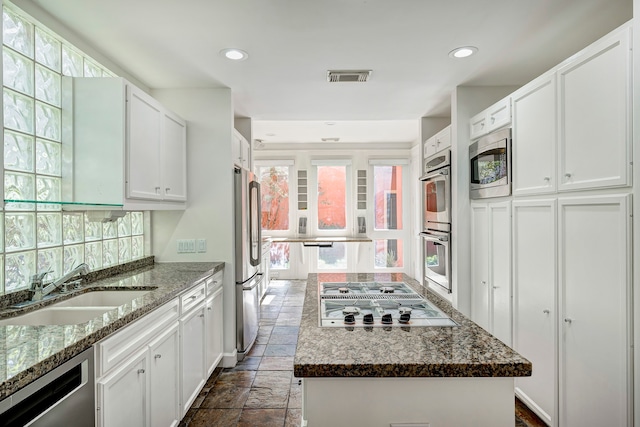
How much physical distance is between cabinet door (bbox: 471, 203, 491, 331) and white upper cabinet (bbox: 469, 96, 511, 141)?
24.5 inches

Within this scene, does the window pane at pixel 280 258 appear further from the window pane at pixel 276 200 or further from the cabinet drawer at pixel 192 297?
the cabinet drawer at pixel 192 297

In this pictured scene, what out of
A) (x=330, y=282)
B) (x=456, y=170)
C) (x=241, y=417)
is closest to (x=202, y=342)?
(x=241, y=417)

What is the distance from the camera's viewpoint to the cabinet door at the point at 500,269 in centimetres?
253

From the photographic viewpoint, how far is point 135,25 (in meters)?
2.05

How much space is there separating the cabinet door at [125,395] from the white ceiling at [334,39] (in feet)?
6.01

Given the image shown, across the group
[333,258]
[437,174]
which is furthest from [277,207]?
[437,174]

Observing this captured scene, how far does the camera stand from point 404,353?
3.79 feet

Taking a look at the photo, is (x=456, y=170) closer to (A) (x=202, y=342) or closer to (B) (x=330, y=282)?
(B) (x=330, y=282)

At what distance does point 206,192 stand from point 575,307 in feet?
9.13

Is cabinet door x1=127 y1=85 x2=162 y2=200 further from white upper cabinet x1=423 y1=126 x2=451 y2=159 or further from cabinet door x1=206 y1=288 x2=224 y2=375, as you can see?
white upper cabinet x1=423 y1=126 x2=451 y2=159

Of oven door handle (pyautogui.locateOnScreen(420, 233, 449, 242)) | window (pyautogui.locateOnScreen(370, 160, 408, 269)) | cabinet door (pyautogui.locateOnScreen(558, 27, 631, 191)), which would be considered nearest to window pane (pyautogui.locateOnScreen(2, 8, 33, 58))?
cabinet door (pyautogui.locateOnScreen(558, 27, 631, 191))

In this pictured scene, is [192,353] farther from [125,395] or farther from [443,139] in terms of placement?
[443,139]

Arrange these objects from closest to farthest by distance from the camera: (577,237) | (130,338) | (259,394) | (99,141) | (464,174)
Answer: (130,338) → (577,237) → (99,141) → (259,394) → (464,174)

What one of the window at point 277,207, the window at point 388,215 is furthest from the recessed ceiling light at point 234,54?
the window at point 388,215
